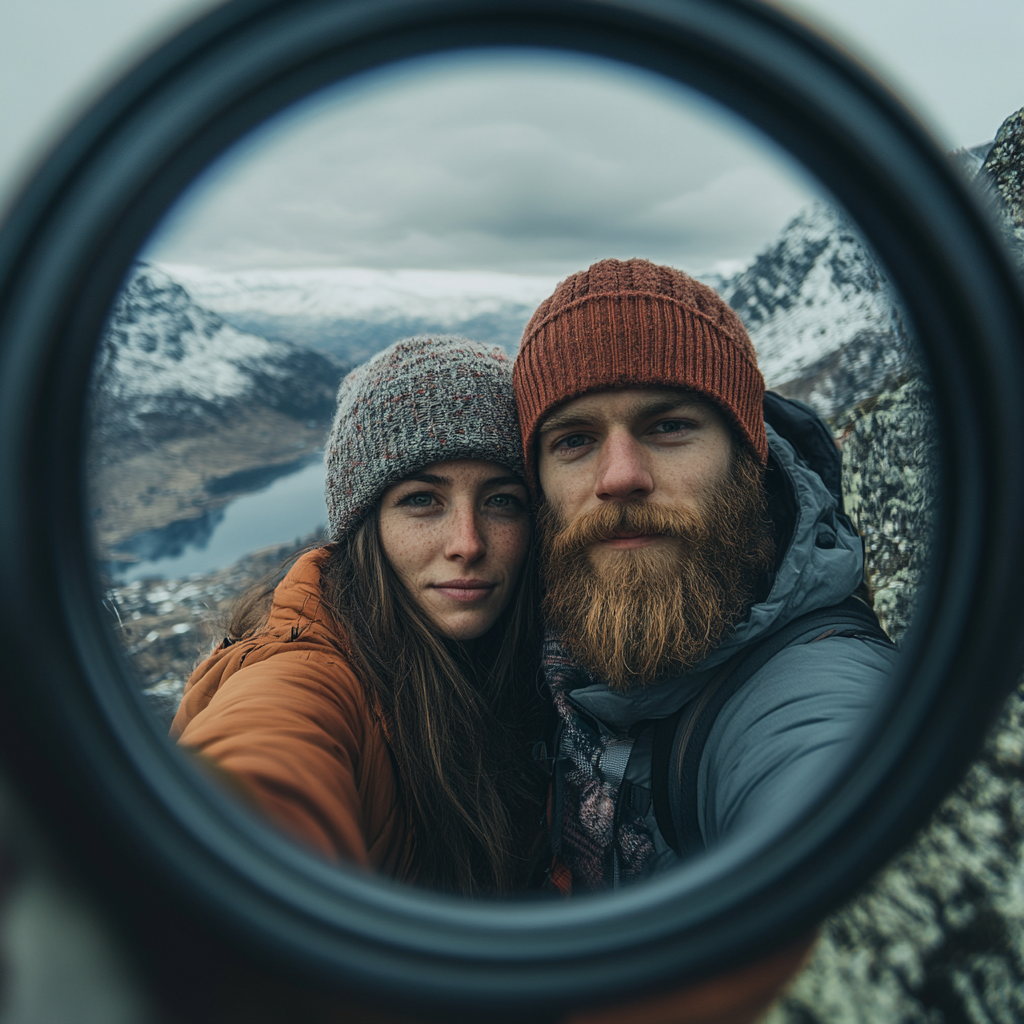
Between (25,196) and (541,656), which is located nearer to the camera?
(25,196)

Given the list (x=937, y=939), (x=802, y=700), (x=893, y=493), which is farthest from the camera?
(x=893, y=493)

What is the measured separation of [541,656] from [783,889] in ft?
3.23

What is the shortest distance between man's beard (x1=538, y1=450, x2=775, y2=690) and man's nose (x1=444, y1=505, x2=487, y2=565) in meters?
0.19

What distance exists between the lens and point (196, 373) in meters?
2.83

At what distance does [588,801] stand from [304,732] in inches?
26.6

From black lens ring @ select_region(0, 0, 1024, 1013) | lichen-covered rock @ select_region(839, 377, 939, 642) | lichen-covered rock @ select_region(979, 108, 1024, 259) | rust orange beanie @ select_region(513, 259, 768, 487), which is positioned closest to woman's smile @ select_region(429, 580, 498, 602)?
rust orange beanie @ select_region(513, 259, 768, 487)

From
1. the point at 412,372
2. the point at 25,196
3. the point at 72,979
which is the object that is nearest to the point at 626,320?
the point at 412,372

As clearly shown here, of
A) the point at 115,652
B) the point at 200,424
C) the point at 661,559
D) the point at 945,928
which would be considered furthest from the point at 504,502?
the point at 200,424

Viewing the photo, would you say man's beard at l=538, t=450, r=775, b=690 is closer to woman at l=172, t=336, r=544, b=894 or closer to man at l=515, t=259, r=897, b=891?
man at l=515, t=259, r=897, b=891

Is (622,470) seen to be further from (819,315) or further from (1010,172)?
(819,315)

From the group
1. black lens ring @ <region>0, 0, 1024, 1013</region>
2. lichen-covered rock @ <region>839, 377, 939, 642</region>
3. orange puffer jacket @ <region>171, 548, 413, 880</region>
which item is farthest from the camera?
lichen-covered rock @ <region>839, 377, 939, 642</region>

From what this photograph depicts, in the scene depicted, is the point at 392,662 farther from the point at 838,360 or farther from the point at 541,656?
the point at 838,360

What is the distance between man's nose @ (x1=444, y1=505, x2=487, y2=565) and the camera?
133cm

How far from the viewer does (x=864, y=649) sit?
1.13 m
